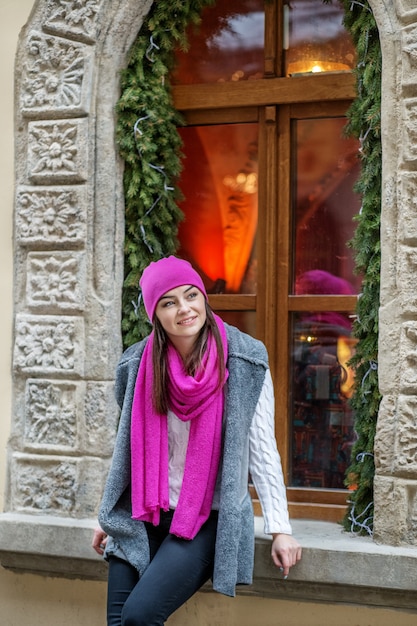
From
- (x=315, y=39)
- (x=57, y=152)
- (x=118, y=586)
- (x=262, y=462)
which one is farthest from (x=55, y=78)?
(x=118, y=586)

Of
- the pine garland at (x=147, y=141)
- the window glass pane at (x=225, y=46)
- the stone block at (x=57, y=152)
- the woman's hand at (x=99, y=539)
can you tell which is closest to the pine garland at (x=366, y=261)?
the window glass pane at (x=225, y=46)

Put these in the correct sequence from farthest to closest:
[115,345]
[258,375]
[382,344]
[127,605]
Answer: [115,345] < [382,344] < [258,375] < [127,605]

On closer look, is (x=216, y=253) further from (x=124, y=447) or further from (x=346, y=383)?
(x=124, y=447)

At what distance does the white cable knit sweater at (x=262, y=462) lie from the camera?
3488 millimetres

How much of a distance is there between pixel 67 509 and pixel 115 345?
742 millimetres

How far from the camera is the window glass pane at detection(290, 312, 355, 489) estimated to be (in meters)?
4.50

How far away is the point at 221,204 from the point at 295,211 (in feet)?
1.15

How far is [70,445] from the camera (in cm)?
448

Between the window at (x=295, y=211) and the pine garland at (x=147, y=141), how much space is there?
0.59 ft

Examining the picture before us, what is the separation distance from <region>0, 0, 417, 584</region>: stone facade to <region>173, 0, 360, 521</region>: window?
47 centimetres

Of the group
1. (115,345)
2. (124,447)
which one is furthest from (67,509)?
(124,447)

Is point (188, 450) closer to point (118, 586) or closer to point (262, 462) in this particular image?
point (262, 462)

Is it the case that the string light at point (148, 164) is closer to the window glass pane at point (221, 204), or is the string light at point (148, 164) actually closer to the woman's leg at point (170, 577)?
the window glass pane at point (221, 204)

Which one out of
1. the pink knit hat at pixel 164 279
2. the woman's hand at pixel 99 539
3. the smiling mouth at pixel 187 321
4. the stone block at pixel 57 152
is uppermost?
the stone block at pixel 57 152
